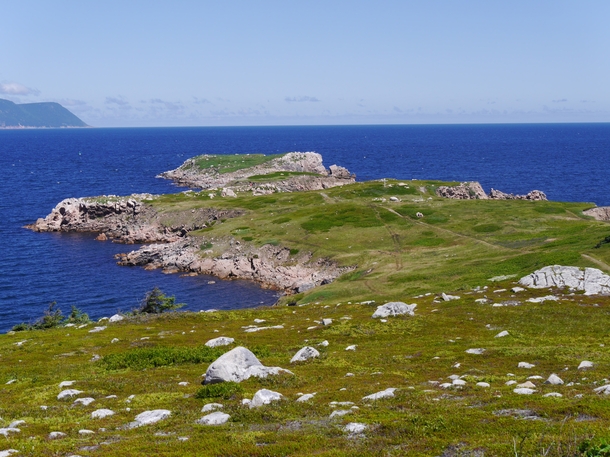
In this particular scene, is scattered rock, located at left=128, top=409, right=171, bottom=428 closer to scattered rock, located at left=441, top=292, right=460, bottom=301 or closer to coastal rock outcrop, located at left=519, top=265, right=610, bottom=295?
scattered rock, located at left=441, top=292, right=460, bottom=301

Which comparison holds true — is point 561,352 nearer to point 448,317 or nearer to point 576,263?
point 448,317

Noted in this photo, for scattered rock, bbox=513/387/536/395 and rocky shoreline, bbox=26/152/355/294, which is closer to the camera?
scattered rock, bbox=513/387/536/395

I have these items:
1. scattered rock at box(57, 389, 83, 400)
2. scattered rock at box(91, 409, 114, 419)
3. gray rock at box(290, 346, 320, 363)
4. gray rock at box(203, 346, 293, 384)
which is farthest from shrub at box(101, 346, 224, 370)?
scattered rock at box(91, 409, 114, 419)

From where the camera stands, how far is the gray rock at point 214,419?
20.4 m

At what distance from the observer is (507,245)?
3233 inches

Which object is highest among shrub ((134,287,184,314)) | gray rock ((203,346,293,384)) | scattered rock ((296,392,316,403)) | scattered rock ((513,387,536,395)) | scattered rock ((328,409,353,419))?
scattered rock ((513,387,536,395))

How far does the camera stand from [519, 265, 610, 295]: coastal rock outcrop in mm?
48531

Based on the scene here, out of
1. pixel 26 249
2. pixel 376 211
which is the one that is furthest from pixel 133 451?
pixel 26 249

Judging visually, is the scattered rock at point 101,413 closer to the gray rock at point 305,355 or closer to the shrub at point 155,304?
the gray rock at point 305,355

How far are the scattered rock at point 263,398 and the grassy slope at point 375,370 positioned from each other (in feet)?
1.62

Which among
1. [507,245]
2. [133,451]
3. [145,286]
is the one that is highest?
[133,451]

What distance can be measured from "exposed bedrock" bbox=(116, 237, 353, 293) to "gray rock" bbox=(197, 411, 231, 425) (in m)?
63.4

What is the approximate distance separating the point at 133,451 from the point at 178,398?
7.86 meters

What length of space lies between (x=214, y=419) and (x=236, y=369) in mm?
6783
